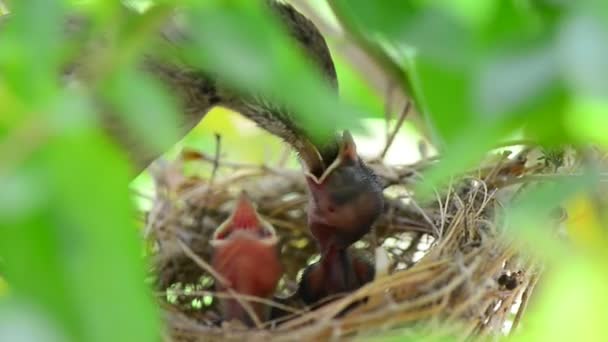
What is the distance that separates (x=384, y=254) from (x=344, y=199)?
108 mm

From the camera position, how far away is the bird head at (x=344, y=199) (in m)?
1.28

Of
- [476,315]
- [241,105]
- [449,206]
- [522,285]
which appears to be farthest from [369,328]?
[241,105]

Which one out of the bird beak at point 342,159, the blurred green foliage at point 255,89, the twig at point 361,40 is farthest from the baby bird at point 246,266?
the blurred green foliage at point 255,89

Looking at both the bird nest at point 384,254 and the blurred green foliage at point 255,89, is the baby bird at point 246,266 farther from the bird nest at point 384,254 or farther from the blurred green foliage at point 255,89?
the blurred green foliage at point 255,89

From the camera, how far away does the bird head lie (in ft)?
4.21

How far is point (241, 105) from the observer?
4.84 feet

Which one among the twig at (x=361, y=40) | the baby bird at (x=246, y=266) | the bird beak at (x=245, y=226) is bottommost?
the baby bird at (x=246, y=266)

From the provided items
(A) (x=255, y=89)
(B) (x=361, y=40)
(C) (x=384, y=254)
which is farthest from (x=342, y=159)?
(A) (x=255, y=89)

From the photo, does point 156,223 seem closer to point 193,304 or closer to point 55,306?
point 193,304

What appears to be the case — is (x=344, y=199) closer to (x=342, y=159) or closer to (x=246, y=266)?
(x=342, y=159)

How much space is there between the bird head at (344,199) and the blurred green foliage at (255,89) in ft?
3.04

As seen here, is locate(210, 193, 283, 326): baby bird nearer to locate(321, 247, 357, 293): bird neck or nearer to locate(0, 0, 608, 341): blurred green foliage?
locate(321, 247, 357, 293): bird neck

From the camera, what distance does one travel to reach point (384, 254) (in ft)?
4.01

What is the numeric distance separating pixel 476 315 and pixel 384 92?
0.65 meters
